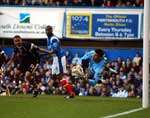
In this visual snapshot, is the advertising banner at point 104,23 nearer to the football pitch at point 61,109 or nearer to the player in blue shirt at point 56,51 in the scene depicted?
the player in blue shirt at point 56,51

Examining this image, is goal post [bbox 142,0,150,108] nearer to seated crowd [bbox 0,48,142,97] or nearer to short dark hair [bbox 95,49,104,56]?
seated crowd [bbox 0,48,142,97]

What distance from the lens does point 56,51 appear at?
84.4 ft

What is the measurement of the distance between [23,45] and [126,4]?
4.52 meters

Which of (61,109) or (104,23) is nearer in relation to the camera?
(61,109)

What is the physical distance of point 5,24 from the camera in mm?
26375

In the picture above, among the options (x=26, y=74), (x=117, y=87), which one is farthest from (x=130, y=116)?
(x=26, y=74)

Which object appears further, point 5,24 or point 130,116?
point 5,24

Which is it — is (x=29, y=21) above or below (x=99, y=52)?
above

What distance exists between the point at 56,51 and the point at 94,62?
5.67 ft

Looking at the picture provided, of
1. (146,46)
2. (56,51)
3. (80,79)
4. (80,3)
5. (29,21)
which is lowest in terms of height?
(80,79)

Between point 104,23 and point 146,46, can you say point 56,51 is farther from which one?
point 146,46

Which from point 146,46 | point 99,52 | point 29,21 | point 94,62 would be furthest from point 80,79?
point 146,46

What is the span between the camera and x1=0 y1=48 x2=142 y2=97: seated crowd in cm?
2444

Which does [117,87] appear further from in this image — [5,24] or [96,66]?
[5,24]
